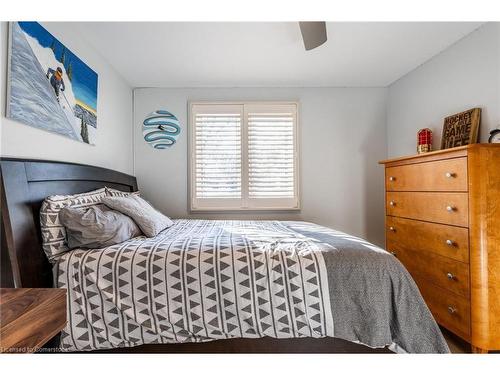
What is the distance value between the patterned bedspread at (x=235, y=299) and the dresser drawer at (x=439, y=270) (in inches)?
25.4

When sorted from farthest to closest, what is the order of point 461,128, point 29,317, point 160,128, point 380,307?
point 160,128 → point 461,128 → point 380,307 → point 29,317

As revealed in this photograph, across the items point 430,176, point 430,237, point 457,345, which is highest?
point 430,176

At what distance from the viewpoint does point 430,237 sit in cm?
182

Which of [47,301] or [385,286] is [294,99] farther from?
[47,301]

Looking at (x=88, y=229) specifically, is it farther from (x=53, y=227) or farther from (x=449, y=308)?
(x=449, y=308)

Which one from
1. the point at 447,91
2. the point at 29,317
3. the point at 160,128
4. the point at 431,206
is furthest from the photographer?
the point at 160,128

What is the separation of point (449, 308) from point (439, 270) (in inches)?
9.5

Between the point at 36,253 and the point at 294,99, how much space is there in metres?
2.82

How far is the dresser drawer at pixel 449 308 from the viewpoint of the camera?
5.07 feet

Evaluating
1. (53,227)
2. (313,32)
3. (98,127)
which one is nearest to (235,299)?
(53,227)

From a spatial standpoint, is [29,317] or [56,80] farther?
[56,80]

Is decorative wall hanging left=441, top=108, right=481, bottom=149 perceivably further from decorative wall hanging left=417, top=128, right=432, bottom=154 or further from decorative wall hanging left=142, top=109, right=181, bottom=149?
decorative wall hanging left=142, top=109, right=181, bottom=149
